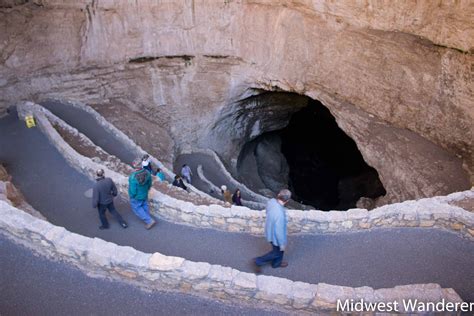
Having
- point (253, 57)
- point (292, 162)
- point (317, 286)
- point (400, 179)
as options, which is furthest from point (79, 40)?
point (317, 286)

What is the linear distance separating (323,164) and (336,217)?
12257 mm

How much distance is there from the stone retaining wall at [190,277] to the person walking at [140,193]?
4.40 feet

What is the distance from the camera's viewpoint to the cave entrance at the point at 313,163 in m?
17.0

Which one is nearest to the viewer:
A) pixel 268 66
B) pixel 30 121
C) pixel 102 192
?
pixel 102 192

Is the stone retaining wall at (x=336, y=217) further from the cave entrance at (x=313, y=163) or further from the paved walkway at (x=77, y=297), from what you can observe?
the cave entrance at (x=313, y=163)

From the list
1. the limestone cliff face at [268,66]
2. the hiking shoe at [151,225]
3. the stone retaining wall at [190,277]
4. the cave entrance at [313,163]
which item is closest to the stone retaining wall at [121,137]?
the limestone cliff face at [268,66]

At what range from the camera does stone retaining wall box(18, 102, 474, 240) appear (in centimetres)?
672

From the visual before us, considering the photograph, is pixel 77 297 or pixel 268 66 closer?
pixel 77 297

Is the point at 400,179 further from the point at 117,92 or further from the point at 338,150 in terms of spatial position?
the point at 117,92

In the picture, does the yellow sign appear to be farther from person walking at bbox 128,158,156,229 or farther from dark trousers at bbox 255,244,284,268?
dark trousers at bbox 255,244,284,268

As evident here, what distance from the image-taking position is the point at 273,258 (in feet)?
20.5

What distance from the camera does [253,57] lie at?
15930mm

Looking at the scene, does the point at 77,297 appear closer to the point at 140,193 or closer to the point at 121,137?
the point at 140,193

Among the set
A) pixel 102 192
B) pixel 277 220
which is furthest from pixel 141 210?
pixel 277 220
